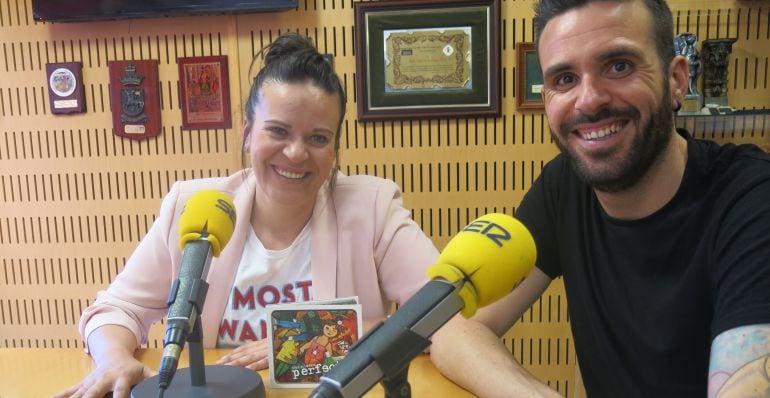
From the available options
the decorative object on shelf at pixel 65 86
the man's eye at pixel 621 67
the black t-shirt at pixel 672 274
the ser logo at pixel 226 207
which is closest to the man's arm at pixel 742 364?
the black t-shirt at pixel 672 274

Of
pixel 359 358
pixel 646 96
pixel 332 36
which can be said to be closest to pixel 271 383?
pixel 359 358

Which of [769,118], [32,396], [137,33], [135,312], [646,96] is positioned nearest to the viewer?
[646,96]

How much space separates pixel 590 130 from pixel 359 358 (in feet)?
3.11

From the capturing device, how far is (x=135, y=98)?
3094mm

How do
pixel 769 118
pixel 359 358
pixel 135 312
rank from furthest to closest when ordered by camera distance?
pixel 769 118 → pixel 135 312 → pixel 359 358

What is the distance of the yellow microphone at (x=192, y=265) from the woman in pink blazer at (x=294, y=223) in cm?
58

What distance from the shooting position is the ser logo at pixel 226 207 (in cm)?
124

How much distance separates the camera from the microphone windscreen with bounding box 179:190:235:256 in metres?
1.15

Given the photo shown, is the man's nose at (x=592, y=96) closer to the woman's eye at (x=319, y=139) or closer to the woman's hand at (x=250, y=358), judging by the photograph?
the woman's eye at (x=319, y=139)

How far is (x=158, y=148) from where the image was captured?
316 centimetres

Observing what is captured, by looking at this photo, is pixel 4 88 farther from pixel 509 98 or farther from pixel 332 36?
pixel 509 98

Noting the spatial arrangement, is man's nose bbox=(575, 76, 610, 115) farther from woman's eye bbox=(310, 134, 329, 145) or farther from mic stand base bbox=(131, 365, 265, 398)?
mic stand base bbox=(131, 365, 265, 398)

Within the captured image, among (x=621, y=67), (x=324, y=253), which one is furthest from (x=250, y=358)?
(x=621, y=67)

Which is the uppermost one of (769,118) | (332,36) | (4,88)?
(332,36)
